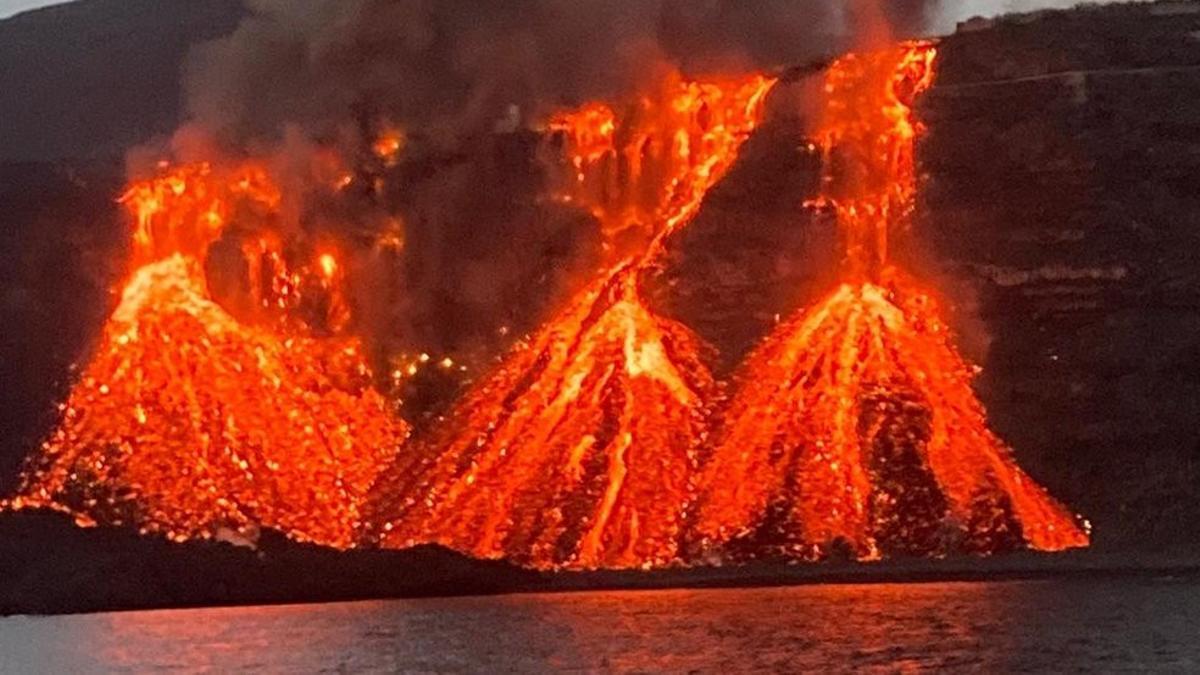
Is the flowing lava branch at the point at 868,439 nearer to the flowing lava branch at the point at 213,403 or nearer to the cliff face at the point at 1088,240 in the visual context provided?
the cliff face at the point at 1088,240

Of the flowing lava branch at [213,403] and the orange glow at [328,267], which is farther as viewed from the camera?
the orange glow at [328,267]

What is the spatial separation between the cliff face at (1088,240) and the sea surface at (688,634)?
11533mm

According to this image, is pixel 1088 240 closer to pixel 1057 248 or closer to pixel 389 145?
pixel 1057 248

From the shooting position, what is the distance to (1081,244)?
152000 mm

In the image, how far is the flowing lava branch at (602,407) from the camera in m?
142

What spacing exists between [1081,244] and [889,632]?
58.9 metres

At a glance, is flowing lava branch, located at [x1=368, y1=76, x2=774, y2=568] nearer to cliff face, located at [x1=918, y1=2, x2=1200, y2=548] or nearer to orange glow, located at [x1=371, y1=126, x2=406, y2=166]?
orange glow, located at [x1=371, y1=126, x2=406, y2=166]

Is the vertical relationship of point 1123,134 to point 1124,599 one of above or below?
above

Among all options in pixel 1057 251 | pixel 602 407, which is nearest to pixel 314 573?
pixel 602 407

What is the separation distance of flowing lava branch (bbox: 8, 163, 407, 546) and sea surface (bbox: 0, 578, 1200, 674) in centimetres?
1086

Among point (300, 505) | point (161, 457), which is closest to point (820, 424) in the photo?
point (300, 505)

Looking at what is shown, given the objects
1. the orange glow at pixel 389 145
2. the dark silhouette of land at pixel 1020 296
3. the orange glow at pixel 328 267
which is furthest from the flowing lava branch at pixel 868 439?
the orange glow at pixel 328 267

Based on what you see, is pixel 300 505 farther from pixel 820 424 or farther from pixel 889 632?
pixel 889 632

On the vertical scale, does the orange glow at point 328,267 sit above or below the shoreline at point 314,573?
above
